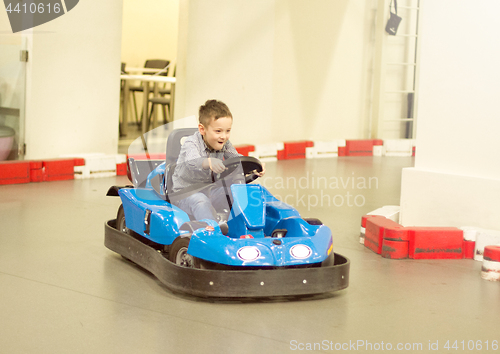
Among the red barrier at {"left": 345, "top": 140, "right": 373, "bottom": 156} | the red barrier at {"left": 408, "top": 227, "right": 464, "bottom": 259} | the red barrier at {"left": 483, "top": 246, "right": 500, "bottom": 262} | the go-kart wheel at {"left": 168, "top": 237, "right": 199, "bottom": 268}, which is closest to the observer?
the go-kart wheel at {"left": 168, "top": 237, "right": 199, "bottom": 268}

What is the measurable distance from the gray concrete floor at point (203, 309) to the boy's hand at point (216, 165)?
56 cm

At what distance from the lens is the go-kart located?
97.1 inches

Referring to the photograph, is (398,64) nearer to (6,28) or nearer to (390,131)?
(390,131)

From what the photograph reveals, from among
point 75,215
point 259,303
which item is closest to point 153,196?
point 259,303

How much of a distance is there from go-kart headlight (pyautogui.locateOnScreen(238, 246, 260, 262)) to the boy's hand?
1.34 ft

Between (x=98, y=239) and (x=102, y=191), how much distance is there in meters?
1.53

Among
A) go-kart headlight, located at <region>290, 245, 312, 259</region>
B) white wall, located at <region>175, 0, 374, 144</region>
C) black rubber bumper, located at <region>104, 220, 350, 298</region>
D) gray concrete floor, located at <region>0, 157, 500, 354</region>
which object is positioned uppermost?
white wall, located at <region>175, 0, 374, 144</region>

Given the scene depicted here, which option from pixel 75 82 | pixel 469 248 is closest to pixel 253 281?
pixel 469 248

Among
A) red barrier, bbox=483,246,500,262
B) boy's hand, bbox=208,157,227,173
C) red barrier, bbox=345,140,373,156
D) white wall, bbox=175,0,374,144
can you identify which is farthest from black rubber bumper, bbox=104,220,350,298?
red barrier, bbox=345,140,373,156

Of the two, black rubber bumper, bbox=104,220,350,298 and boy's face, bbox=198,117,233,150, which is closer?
black rubber bumper, bbox=104,220,350,298

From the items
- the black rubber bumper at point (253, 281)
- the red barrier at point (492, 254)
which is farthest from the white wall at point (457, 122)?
the black rubber bumper at point (253, 281)

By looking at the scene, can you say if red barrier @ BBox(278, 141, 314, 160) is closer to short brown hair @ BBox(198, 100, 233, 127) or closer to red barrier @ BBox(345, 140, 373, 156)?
red barrier @ BBox(345, 140, 373, 156)

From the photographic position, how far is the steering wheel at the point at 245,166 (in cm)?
276

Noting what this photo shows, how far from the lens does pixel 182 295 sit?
2590 millimetres
